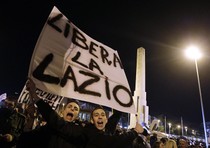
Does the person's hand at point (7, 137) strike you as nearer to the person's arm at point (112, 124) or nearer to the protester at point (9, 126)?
the protester at point (9, 126)

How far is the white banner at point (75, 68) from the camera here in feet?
10.4

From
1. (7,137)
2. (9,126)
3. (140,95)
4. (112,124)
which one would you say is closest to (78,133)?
(112,124)

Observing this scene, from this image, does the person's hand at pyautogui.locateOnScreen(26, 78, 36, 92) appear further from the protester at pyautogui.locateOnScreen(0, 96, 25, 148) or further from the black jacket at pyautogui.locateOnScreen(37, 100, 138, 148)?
the protester at pyautogui.locateOnScreen(0, 96, 25, 148)

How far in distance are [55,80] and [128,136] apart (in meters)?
1.25

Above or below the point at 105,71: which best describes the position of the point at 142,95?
above

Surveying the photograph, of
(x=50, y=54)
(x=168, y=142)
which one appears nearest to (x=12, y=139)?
(x=50, y=54)

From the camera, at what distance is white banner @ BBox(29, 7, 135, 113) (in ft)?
10.4

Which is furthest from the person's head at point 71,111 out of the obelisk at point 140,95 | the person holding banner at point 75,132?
the obelisk at point 140,95

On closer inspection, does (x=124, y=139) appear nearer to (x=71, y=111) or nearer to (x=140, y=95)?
(x=71, y=111)

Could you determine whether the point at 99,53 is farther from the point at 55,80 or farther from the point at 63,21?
the point at 55,80

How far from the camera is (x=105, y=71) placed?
4.00 m

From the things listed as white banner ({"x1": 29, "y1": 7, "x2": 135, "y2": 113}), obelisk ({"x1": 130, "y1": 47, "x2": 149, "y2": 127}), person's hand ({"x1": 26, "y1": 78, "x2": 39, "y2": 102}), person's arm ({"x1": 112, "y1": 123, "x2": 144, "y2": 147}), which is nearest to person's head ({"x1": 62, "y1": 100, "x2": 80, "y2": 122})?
white banner ({"x1": 29, "y1": 7, "x2": 135, "y2": 113})

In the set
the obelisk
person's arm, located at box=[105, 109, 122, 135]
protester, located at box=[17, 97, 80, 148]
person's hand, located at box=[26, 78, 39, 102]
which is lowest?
protester, located at box=[17, 97, 80, 148]

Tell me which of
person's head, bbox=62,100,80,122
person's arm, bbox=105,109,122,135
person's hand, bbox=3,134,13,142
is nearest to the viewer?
person's head, bbox=62,100,80,122
